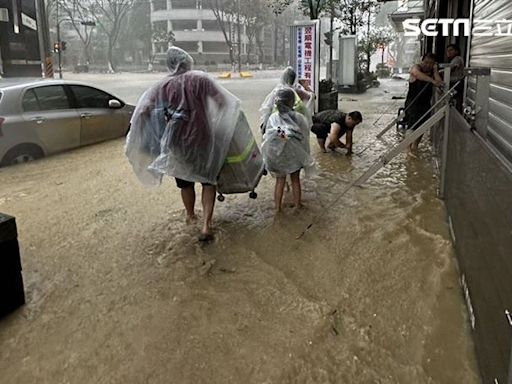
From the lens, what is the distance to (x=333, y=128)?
724cm

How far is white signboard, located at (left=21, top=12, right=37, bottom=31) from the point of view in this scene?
39.6 feet

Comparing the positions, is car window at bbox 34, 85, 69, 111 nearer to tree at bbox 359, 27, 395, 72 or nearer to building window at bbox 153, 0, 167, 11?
tree at bbox 359, 27, 395, 72

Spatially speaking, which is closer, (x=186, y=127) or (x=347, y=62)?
(x=186, y=127)

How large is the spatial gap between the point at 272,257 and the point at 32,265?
1.83 meters

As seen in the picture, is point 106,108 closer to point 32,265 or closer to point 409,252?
point 32,265

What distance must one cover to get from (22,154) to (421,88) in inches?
219

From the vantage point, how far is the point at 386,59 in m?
45.6

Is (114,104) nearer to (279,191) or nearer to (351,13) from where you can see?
(279,191)

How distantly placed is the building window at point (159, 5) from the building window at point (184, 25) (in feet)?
7.91

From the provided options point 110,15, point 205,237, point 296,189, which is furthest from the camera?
point 110,15

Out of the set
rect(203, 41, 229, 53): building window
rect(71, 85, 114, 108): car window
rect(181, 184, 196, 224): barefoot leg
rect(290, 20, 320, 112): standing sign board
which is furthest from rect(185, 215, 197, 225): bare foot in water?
rect(203, 41, 229, 53): building window

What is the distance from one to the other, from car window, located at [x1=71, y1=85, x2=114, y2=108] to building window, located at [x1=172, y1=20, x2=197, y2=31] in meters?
40.9

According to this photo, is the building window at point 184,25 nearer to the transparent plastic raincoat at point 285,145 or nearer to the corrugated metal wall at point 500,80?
the transparent plastic raincoat at point 285,145
